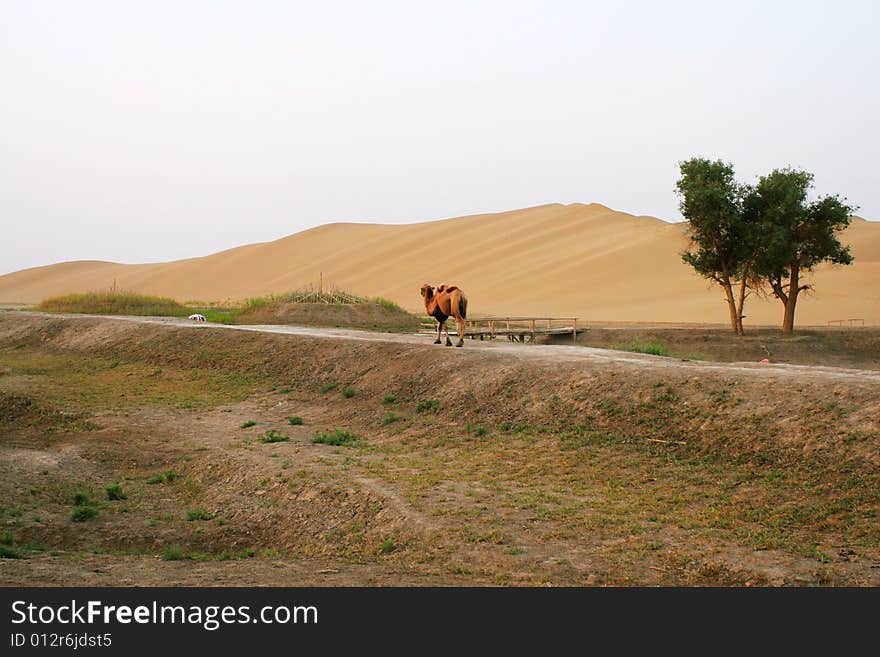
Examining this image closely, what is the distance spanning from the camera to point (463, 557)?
370 inches

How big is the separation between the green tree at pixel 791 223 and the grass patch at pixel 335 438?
26.6 meters

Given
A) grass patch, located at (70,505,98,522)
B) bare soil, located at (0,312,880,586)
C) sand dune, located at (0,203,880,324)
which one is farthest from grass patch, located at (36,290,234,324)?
grass patch, located at (70,505,98,522)

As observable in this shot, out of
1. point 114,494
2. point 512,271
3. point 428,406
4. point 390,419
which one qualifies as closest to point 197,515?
point 114,494

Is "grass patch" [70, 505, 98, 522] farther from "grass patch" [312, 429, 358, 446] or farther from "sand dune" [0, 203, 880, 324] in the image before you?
"sand dune" [0, 203, 880, 324]

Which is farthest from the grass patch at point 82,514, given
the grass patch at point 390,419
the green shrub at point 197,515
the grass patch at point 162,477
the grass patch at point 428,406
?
the grass patch at point 428,406

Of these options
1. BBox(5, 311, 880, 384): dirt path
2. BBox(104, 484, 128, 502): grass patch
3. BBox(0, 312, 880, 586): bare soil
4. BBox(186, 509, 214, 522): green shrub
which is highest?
BBox(5, 311, 880, 384): dirt path

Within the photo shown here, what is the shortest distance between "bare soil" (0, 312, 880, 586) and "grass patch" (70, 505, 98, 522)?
0.17 m

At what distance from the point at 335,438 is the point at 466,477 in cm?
401

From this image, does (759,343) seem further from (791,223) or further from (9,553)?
(9,553)

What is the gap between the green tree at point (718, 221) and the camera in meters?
38.1

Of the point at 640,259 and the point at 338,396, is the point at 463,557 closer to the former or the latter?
the point at 338,396

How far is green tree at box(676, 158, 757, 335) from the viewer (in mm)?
38062

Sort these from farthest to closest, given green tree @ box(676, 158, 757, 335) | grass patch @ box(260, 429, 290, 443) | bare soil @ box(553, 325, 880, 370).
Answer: green tree @ box(676, 158, 757, 335)
bare soil @ box(553, 325, 880, 370)
grass patch @ box(260, 429, 290, 443)

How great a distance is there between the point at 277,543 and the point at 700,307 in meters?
57.2
